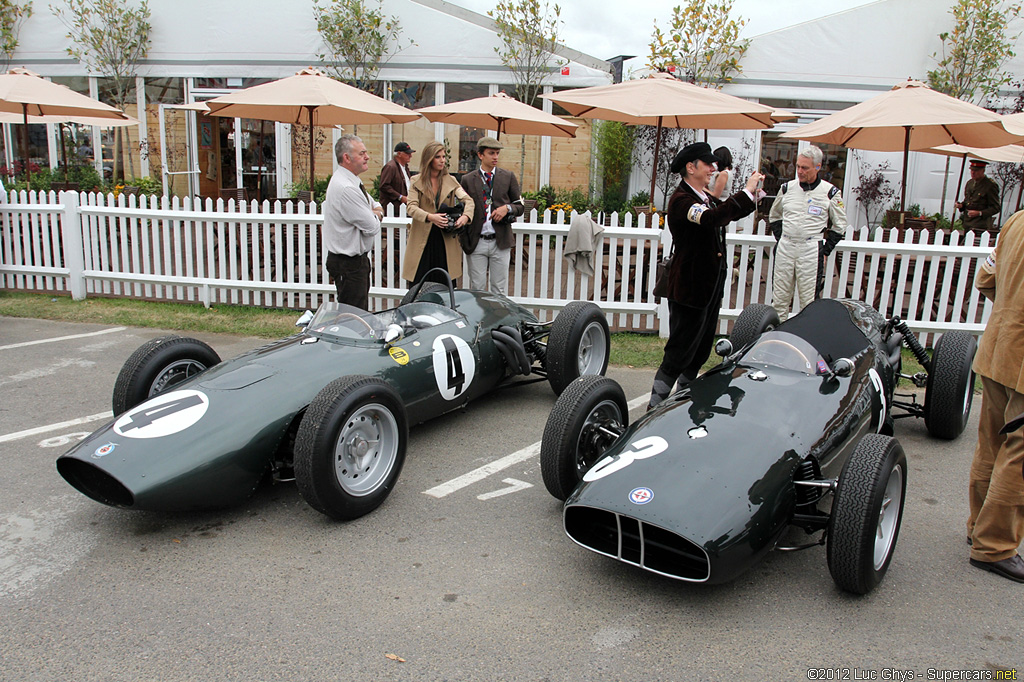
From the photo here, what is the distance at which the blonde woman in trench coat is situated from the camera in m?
7.36

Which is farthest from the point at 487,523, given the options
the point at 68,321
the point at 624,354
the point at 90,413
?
the point at 68,321

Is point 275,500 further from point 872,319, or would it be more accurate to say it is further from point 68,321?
point 68,321

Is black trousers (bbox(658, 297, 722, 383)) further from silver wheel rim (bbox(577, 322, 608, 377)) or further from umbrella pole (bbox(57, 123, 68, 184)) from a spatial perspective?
umbrella pole (bbox(57, 123, 68, 184))

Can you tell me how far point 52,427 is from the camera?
17.3 ft

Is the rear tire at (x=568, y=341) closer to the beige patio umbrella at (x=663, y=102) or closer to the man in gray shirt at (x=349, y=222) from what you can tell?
the man in gray shirt at (x=349, y=222)

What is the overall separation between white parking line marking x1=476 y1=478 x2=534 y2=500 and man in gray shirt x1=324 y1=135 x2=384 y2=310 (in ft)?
9.54

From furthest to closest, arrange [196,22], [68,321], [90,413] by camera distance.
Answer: [196,22]
[68,321]
[90,413]

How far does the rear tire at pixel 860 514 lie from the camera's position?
3.14m

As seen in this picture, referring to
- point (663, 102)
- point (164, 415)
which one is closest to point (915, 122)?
point (663, 102)

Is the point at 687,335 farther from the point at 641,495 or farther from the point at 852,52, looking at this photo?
the point at 852,52

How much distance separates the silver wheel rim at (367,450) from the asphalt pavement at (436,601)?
0.20 metres

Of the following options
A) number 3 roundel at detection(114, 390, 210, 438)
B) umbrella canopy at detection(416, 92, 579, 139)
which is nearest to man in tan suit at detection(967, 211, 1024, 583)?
number 3 roundel at detection(114, 390, 210, 438)

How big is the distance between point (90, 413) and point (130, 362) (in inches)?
55.3

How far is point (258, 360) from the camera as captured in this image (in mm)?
4457
